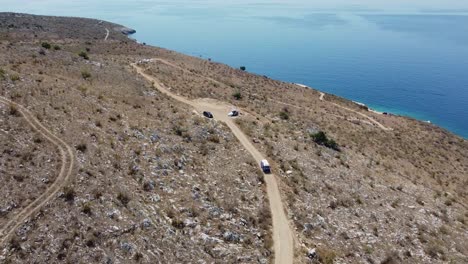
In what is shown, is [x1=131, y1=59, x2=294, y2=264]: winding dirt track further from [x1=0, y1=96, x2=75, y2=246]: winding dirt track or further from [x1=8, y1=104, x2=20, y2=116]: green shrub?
[x1=8, y1=104, x2=20, y2=116]: green shrub

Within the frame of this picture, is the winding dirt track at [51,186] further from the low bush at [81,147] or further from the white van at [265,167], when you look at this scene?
the white van at [265,167]

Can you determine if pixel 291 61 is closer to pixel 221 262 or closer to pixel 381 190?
pixel 381 190

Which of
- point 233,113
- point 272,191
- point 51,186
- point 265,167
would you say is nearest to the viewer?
point 51,186

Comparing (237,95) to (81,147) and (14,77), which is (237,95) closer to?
(14,77)

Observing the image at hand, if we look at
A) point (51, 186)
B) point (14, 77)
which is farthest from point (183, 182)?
point (14, 77)

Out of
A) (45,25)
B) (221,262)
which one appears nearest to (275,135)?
(221,262)

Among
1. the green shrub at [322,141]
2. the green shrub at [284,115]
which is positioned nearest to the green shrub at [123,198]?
the green shrub at [322,141]
